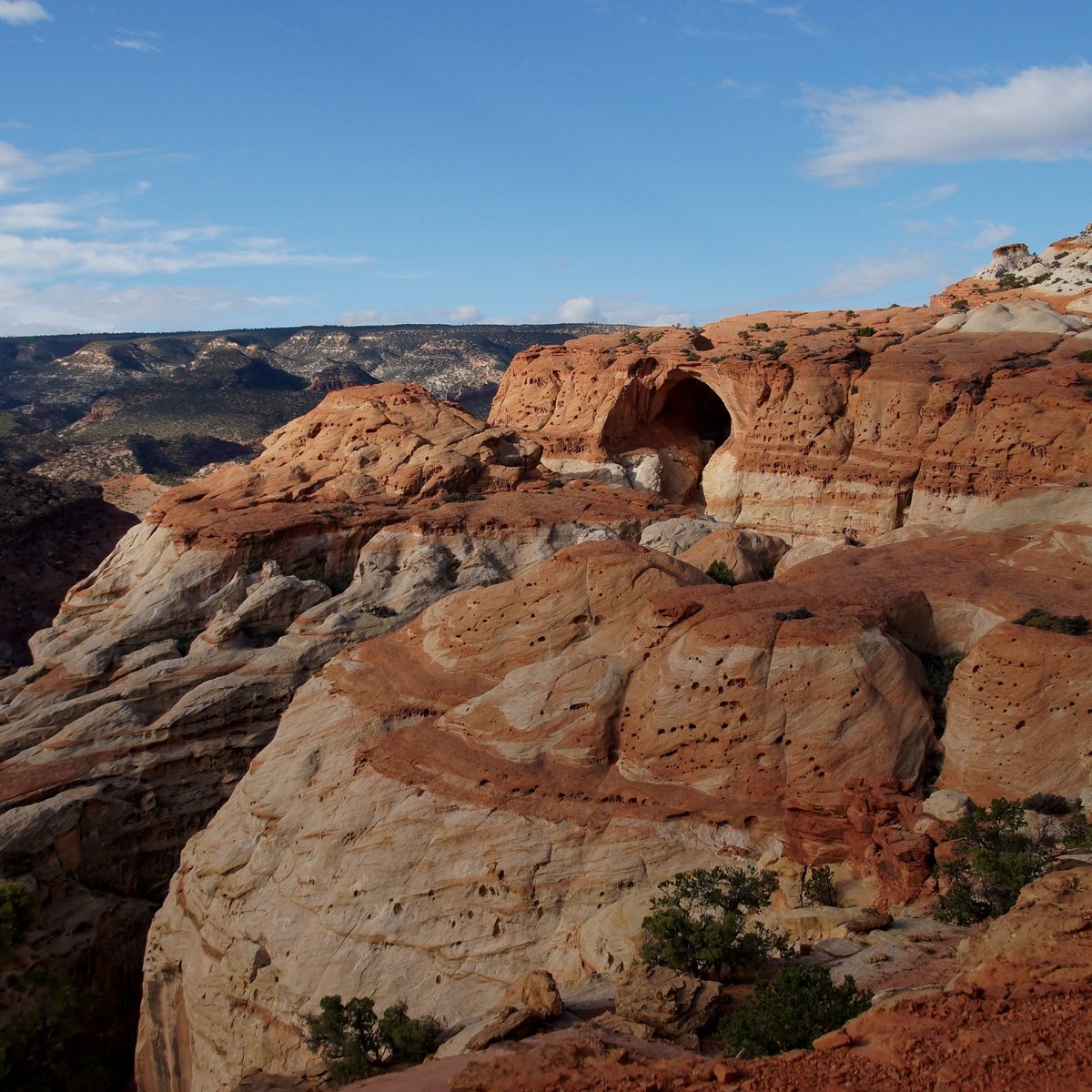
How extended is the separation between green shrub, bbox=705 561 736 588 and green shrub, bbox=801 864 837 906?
42.8 ft

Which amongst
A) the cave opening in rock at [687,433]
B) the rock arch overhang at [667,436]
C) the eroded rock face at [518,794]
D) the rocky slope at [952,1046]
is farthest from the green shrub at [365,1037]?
the rock arch overhang at [667,436]

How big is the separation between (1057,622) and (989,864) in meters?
7.18

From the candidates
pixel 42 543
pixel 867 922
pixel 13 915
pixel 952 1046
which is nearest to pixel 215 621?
pixel 13 915

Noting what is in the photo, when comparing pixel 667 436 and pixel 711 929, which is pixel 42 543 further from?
pixel 711 929

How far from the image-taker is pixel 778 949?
14.5 meters

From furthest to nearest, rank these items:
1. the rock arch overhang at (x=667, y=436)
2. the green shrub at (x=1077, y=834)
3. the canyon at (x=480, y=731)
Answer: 1. the rock arch overhang at (x=667, y=436)
2. the canyon at (x=480, y=731)
3. the green shrub at (x=1077, y=834)

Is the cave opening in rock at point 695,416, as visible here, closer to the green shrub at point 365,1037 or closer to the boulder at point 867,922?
the boulder at point 867,922

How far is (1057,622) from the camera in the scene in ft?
66.4

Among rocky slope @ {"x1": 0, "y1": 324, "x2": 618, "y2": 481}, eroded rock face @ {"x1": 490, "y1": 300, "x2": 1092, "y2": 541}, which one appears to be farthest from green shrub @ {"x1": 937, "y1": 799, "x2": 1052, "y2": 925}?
rocky slope @ {"x1": 0, "y1": 324, "x2": 618, "y2": 481}

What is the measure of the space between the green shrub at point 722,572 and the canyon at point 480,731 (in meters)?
0.35

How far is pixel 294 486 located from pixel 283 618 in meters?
8.28

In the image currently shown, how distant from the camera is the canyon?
57.6 feet

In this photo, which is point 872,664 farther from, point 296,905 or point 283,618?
point 283,618

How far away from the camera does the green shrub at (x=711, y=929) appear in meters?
14.2
